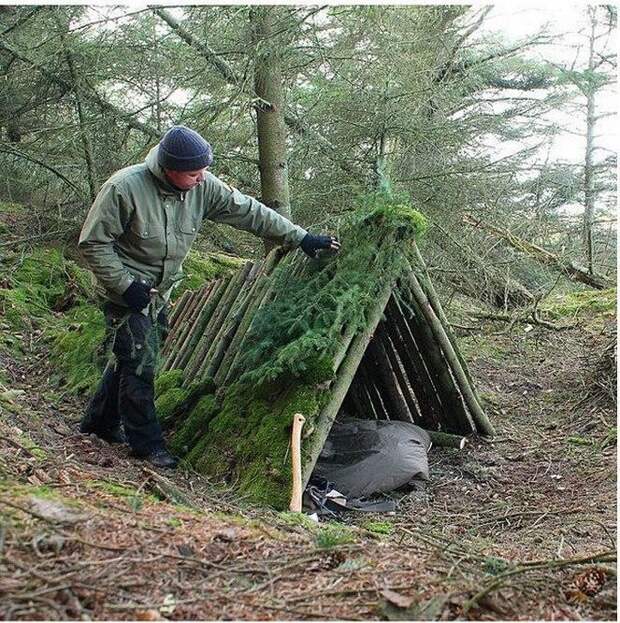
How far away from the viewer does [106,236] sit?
4.41 metres

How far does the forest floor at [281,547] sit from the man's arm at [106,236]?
109 centimetres

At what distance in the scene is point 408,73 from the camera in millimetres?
6586

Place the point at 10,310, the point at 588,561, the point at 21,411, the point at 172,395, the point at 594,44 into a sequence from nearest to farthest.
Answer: the point at 588,561 → the point at 21,411 → the point at 172,395 → the point at 10,310 → the point at 594,44

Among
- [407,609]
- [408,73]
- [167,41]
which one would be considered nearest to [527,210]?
[408,73]

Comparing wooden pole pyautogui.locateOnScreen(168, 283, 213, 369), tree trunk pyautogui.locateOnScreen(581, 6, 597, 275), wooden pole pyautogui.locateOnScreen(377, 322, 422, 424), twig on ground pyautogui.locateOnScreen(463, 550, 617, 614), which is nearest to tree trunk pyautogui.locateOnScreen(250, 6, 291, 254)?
wooden pole pyautogui.locateOnScreen(168, 283, 213, 369)

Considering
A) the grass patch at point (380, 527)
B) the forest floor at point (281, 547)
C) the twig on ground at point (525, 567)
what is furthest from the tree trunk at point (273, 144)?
the twig on ground at point (525, 567)

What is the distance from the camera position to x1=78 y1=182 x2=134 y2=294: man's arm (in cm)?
438

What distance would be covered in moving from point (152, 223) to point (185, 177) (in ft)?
Result: 1.29

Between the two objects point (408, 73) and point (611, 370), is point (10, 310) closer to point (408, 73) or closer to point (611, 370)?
point (408, 73)

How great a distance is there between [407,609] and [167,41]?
6.04m

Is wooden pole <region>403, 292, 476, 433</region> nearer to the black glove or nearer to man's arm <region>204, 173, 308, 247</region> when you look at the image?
man's arm <region>204, 173, 308, 247</region>

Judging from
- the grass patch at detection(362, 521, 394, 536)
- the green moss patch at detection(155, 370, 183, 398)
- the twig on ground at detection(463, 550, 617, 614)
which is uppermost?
the green moss patch at detection(155, 370, 183, 398)

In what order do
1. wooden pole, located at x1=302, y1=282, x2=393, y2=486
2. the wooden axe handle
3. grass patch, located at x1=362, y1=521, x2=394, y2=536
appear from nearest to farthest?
1. grass patch, located at x1=362, y1=521, x2=394, y2=536
2. the wooden axe handle
3. wooden pole, located at x1=302, y1=282, x2=393, y2=486

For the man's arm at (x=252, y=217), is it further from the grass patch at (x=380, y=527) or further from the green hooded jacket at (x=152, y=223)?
the grass patch at (x=380, y=527)
